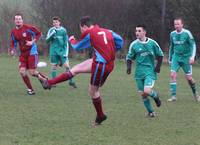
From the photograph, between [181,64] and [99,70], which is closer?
[99,70]

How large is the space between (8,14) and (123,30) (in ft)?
30.8

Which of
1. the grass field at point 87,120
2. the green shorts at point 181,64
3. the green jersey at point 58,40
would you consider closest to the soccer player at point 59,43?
the green jersey at point 58,40

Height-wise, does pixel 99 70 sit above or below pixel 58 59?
above

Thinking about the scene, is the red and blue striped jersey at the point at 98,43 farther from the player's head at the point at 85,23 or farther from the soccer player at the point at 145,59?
the soccer player at the point at 145,59

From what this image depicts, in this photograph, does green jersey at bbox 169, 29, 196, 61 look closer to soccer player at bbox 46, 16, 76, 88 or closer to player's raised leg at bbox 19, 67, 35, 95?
player's raised leg at bbox 19, 67, 35, 95

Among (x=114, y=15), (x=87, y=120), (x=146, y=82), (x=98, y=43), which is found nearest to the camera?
(x=98, y=43)

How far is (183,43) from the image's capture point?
13141 mm

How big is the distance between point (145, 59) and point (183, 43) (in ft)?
9.05

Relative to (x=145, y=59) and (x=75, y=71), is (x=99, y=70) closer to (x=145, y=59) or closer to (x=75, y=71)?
(x=75, y=71)

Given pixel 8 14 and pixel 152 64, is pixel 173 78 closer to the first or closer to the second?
pixel 152 64

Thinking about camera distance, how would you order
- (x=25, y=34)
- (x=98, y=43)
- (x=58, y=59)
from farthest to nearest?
(x=58, y=59) → (x=25, y=34) → (x=98, y=43)

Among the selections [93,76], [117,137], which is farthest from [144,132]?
[93,76]

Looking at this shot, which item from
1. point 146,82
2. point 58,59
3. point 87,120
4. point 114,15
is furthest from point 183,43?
point 114,15

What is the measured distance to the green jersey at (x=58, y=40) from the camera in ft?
54.3
